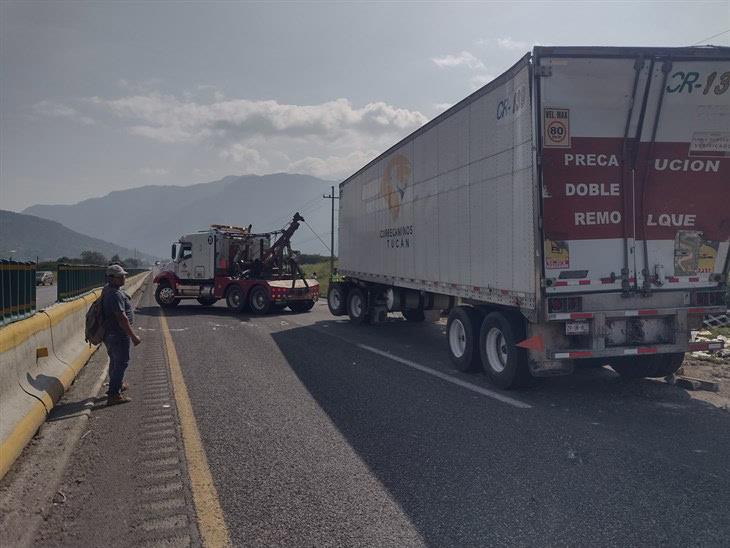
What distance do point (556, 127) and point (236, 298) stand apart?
47.9ft

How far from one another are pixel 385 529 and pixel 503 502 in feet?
3.06

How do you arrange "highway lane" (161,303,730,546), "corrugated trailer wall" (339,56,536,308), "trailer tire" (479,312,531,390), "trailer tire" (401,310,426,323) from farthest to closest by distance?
"trailer tire" (401,310,426,323), "trailer tire" (479,312,531,390), "corrugated trailer wall" (339,56,536,308), "highway lane" (161,303,730,546)

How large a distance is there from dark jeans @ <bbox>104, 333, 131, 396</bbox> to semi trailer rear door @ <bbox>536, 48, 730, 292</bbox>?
16.9 ft

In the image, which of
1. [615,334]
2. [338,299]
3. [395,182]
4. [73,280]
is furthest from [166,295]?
[615,334]

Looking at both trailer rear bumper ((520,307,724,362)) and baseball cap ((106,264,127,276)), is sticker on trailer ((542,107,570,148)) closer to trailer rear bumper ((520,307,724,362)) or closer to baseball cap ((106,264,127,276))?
trailer rear bumper ((520,307,724,362))

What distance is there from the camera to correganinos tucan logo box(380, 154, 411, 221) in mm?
11367

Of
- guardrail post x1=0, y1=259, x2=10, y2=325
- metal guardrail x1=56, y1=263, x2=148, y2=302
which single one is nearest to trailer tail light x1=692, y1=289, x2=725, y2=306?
guardrail post x1=0, y1=259, x2=10, y2=325

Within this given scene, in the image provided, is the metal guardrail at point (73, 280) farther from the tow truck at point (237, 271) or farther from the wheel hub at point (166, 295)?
the wheel hub at point (166, 295)

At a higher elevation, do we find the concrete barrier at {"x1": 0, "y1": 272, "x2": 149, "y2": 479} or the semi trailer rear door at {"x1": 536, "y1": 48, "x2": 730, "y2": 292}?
the semi trailer rear door at {"x1": 536, "y1": 48, "x2": 730, "y2": 292}

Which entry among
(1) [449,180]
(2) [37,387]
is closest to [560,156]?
(1) [449,180]

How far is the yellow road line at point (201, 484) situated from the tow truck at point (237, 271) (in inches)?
465

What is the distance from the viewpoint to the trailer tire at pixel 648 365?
7.48m

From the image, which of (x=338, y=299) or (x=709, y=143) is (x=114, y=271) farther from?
(x=338, y=299)

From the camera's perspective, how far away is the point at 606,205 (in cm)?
683
